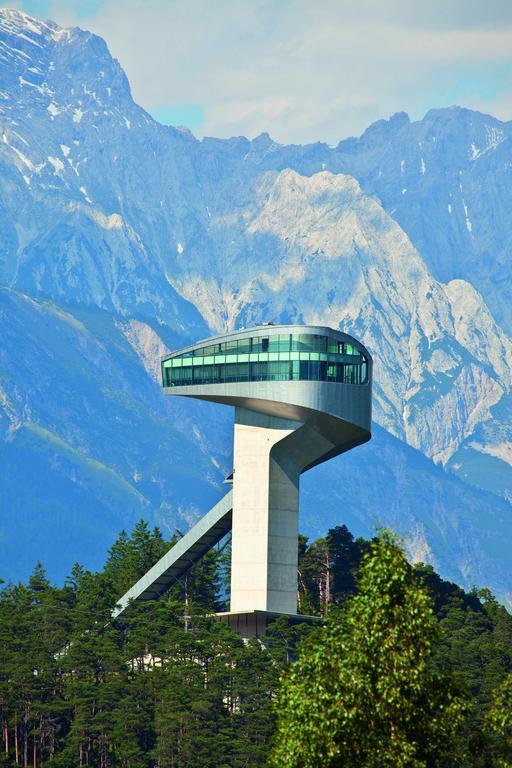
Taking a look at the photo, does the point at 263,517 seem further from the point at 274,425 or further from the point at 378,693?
the point at 378,693

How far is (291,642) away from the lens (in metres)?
163

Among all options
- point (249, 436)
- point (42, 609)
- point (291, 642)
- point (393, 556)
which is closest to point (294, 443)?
point (249, 436)

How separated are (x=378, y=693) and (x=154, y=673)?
86.6 m

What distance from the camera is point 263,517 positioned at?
6481 inches

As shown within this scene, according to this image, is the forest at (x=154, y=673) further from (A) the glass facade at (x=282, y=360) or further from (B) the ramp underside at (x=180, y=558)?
(A) the glass facade at (x=282, y=360)

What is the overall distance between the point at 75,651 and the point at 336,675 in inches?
3546

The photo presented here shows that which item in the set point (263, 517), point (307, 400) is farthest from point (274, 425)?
point (263, 517)

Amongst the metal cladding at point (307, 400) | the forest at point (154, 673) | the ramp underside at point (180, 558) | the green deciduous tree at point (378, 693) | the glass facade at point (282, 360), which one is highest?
the glass facade at point (282, 360)

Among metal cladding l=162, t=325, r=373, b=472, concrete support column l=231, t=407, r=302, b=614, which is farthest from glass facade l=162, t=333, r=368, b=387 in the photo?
concrete support column l=231, t=407, r=302, b=614

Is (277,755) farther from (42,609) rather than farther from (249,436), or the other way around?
(42,609)

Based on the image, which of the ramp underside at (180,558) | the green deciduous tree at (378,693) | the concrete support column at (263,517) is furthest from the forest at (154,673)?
the green deciduous tree at (378,693)

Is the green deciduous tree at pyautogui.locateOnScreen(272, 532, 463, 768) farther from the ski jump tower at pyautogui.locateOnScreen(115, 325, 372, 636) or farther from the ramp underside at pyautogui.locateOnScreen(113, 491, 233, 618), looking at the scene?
the ramp underside at pyautogui.locateOnScreen(113, 491, 233, 618)

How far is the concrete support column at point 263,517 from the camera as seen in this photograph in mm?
164250

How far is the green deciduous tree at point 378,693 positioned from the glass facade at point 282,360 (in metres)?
91.3
